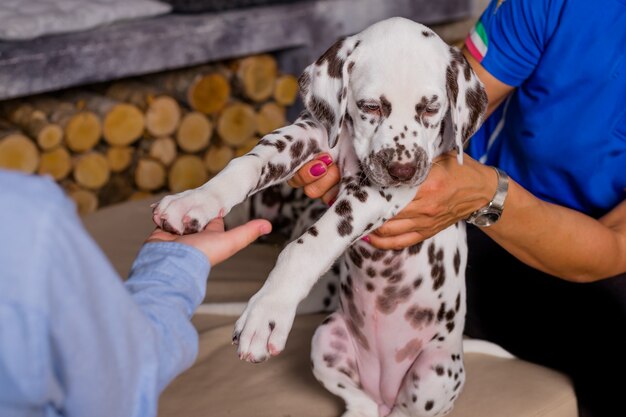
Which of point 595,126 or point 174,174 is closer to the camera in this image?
point 595,126

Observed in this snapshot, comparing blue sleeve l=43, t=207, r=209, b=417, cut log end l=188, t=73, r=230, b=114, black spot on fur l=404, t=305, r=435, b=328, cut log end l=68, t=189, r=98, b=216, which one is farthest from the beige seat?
cut log end l=188, t=73, r=230, b=114

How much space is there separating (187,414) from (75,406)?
4.19 ft

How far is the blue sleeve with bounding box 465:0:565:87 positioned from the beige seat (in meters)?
0.86

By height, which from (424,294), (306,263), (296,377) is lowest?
(296,377)

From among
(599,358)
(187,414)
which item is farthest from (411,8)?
(187,414)

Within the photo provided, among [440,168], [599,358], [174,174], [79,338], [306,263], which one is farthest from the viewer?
[174,174]

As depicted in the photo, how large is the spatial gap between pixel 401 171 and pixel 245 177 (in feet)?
1.12

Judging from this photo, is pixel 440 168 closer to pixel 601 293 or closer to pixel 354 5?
pixel 601 293

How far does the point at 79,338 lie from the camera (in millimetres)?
1006

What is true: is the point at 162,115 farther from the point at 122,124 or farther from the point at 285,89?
the point at 285,89

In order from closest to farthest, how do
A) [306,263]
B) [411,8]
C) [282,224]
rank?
[306,263], [282,224], [411,8]

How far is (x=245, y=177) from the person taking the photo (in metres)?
1.92

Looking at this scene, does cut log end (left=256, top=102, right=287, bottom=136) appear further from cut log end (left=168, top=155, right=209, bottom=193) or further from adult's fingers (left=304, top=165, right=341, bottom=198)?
adult's fingers (left=304, top=165, right=341, bottom=198)

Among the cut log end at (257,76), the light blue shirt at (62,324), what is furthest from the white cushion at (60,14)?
the light blue shirt at (62,324)
